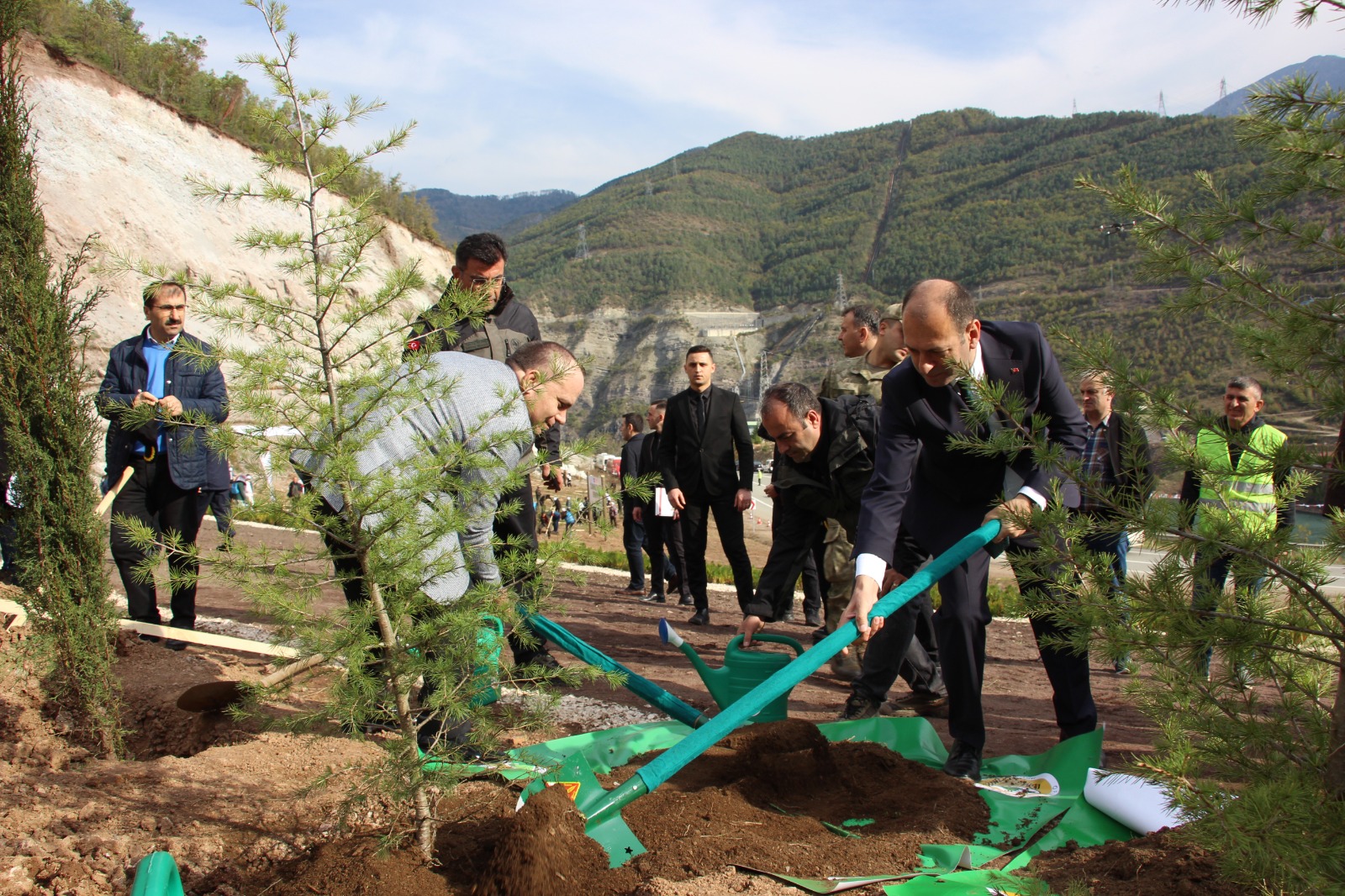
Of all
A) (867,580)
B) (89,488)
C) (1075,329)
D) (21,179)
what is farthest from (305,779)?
(1075,329)

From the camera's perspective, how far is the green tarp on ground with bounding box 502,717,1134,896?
2.31m

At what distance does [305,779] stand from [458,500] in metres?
1.22

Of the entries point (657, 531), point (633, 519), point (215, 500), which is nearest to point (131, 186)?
point (633, 519)

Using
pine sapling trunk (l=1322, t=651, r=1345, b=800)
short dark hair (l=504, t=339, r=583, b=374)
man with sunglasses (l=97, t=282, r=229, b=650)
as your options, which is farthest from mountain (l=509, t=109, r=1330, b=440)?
pine sapling trunk (l=1322, t=651, r=1345, b=800)

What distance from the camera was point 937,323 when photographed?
2812mm

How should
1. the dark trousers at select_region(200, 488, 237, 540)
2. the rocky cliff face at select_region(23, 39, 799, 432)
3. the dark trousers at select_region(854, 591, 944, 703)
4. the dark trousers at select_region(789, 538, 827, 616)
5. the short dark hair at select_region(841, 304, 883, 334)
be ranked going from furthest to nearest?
the rocky cliff face at select_region(23, 39, 799, 432)
the dark trousers at select_region(789, 538, 827, 616)
the short dark hair at select_region(841, 304, 883, 334)
the dark trousers at select_region(200, 488, 237, 540)
the dark trousers at select_region(854, 591, 944, 703)

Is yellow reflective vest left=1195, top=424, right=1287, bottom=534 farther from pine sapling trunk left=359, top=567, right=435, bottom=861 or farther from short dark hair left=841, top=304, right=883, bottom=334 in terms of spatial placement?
short dark hair left=841, top=304, right=883, bottom=334

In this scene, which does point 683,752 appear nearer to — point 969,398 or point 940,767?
point 969,398

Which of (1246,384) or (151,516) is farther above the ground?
(1246,384)

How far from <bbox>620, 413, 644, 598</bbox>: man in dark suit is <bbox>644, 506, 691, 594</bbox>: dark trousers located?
0.35m

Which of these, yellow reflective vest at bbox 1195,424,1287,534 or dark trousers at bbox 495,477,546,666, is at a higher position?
yellow reflective vest at bbox 1195,424,1287,534

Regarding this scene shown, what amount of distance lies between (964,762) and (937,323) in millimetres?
1592

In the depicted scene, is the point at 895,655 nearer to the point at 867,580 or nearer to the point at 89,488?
the point at 867,580

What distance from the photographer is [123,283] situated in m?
18.0
